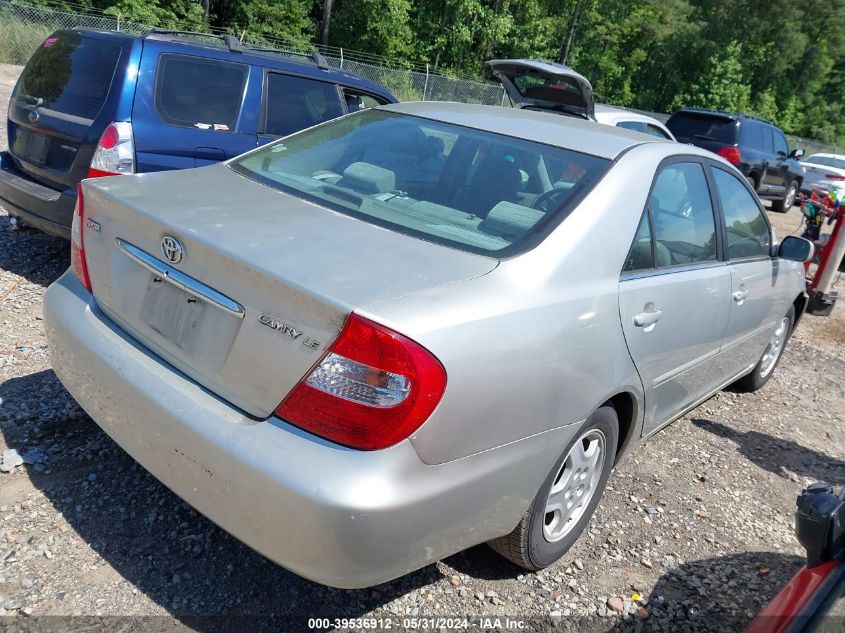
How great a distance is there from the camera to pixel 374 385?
1936mm

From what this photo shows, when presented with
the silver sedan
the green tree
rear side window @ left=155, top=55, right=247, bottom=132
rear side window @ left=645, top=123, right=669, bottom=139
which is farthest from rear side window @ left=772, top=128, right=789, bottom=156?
the green tree

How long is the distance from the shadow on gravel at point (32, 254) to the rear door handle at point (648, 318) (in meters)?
3.97

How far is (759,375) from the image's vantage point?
16.8 feet

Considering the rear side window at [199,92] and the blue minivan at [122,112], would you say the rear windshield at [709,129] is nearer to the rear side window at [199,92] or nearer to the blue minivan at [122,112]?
the blue minivan at [122,112]

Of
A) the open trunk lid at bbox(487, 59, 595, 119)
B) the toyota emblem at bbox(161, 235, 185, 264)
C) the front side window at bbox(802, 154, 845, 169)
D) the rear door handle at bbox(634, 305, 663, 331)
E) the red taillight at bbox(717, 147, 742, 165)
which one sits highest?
the open trunk lid at bbox(487, 59, 595, 119)

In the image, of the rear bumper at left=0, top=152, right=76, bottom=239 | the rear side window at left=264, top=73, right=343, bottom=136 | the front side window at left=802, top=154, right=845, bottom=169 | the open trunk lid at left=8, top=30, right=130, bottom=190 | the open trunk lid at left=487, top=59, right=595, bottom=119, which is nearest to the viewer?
the rear bumper at left=0, top=152, right=76, bottom=239

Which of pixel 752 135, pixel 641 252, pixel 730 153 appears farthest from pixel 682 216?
pixel 752 135

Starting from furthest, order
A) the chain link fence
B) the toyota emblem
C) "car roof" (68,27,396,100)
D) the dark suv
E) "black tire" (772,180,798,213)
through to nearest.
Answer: the chain link fence → "black tire" (772,180,798,213) → the dark suv → "car roof" (68,27,396,100) → the toyota emblem

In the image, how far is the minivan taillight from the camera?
15.0 ft

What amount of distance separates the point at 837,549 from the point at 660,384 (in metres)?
1.38

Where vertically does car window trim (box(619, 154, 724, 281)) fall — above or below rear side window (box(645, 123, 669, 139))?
above

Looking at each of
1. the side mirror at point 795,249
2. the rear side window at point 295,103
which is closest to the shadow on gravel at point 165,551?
the side mirror at point 795,249

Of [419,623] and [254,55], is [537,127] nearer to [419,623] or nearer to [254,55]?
[419,623]

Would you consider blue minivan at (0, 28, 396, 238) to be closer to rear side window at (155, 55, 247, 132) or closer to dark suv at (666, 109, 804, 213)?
rear side window at (155, 55, 247, 132)
